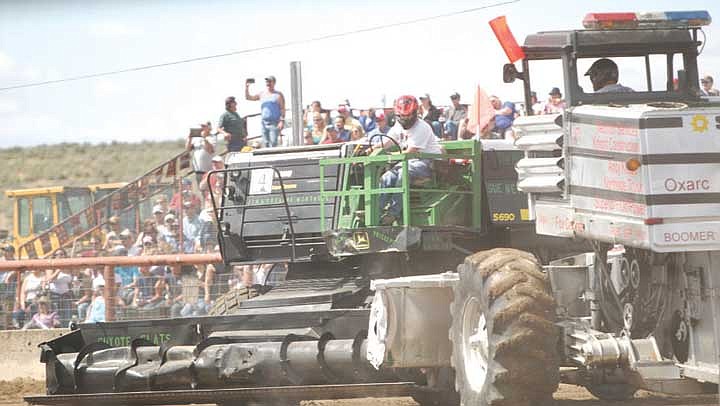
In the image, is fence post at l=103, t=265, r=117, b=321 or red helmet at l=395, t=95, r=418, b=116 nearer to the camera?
red helmet at l=395, t=95, r=418, b=116

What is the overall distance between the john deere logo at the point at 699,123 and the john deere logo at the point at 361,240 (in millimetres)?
4619

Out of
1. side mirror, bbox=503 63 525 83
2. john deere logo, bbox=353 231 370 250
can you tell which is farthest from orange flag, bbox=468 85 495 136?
side mirror, bbox=503 63 525 83

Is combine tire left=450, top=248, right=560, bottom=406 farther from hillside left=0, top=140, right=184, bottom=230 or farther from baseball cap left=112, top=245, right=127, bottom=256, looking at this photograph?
hillside left=0, top=140, right=184, bottom=230

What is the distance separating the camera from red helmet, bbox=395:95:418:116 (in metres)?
11.8

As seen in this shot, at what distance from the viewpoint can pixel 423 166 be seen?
1155 cm

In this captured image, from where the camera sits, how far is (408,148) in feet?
38.4

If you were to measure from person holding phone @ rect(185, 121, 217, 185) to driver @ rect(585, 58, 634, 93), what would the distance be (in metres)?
12.1

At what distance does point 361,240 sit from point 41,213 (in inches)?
830

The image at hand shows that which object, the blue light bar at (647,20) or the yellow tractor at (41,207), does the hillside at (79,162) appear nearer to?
the yellow tractor at (41,207)

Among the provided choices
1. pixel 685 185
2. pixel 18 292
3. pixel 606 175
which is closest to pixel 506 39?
pixel 606 175

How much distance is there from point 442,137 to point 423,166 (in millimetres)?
5728

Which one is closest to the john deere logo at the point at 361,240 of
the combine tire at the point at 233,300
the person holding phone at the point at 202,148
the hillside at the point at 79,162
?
the combine tire at the point at 233,300

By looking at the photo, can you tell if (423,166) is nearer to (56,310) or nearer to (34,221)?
(56,310)

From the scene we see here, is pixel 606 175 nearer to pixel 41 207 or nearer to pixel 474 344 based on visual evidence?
pixel 474 344
